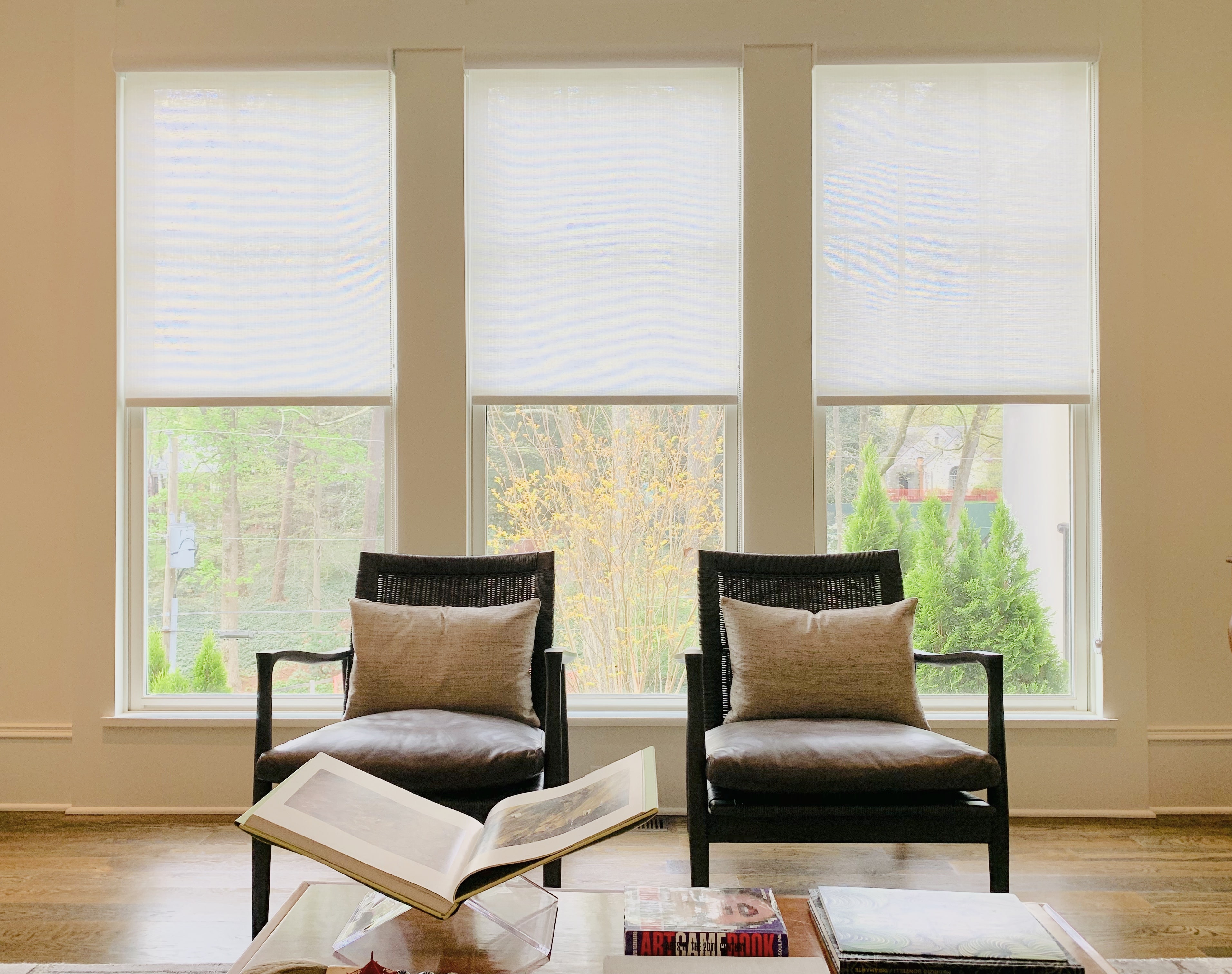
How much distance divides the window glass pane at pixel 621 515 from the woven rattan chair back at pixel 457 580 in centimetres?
54

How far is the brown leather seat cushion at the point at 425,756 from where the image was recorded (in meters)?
2.22

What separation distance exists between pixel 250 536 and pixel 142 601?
1.58ft

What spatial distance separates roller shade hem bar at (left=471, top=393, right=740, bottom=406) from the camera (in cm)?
342

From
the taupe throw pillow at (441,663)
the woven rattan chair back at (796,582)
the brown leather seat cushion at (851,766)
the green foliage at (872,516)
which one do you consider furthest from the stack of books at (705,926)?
the green foliage at (872,516)

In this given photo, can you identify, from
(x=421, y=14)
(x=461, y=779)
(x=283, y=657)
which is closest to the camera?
(x=461, y=779)

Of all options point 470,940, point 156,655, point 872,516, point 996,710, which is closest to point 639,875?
point 996,710

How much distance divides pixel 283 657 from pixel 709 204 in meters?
2.20

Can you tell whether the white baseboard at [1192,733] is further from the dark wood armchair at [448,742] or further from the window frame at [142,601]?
the window frame at [142,601]

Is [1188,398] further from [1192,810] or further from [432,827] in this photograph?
[432,827]

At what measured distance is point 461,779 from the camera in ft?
7.30

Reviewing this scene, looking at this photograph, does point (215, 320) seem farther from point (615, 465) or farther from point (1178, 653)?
point (1178, 653)

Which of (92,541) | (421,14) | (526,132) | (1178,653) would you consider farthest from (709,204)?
(92,541)

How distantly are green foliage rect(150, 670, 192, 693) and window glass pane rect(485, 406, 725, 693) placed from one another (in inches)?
53.2

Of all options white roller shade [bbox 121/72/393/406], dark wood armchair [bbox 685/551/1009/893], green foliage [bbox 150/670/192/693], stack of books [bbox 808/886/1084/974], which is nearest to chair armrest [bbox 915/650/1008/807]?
dark wood armchair [bbox 685/551/1009/893]
